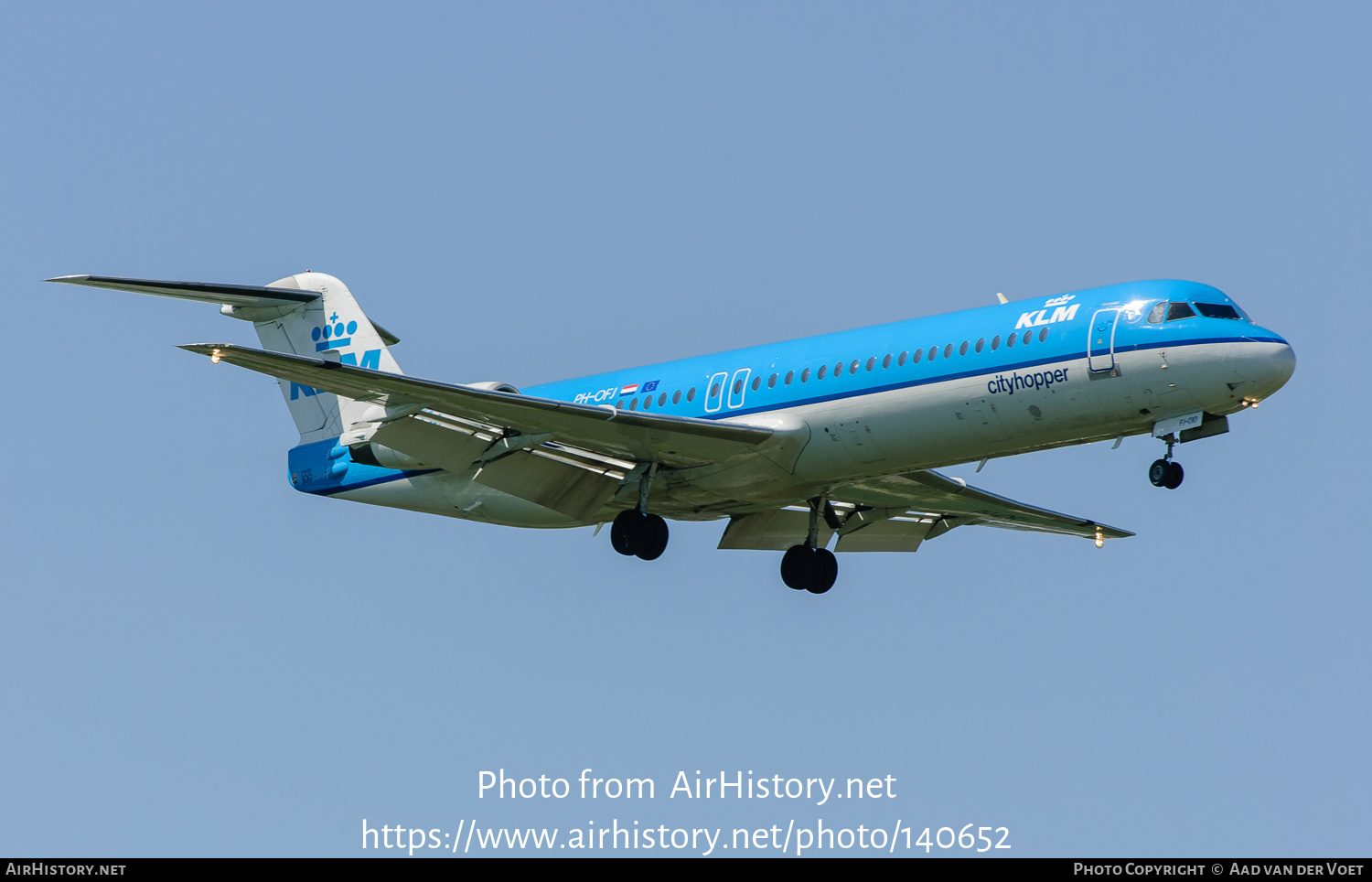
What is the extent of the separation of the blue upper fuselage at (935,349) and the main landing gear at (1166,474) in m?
1.54

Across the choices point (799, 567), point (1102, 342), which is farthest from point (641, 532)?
point (1102, 342)

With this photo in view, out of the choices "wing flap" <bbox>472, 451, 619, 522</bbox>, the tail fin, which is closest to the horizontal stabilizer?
the tail fin

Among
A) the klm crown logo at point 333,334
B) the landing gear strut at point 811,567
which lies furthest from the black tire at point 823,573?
the klm crown logo at point 333,334

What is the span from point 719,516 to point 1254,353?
29.9ft

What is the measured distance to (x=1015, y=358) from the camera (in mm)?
22297

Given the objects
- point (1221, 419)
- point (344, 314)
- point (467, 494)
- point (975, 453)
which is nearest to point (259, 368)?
point (467, 494)

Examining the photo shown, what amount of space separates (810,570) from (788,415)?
414cm

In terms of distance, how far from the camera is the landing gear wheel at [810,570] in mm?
27203

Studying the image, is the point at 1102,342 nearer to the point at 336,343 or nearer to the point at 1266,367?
the point at 1266,367

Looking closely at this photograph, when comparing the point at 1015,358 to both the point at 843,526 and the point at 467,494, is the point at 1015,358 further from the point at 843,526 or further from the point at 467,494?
the point at 467,494

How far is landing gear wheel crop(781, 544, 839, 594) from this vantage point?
27203 mm

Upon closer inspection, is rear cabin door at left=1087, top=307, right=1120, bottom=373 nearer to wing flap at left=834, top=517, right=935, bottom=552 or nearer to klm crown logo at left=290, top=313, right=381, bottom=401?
wing flap at left=834, top=517, right=935, bottom=552

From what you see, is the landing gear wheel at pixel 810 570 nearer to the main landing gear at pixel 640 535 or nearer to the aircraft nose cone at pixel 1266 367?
the main landing gear at pixel 640 535

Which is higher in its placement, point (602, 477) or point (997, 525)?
point (997, 525)
